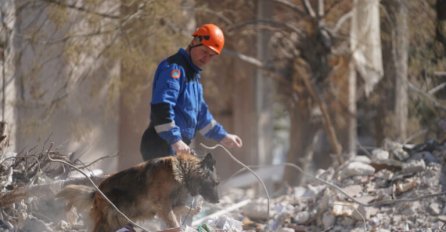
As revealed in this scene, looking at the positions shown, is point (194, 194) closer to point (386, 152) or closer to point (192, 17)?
point (386, 152)

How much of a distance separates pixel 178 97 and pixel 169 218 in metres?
1.11

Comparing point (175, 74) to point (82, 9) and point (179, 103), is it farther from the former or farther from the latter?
point (82, 9)

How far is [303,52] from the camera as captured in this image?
45.9ft

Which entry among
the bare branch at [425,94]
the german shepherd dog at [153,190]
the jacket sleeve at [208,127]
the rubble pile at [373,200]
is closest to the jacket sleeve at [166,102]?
the german shepherd dog at [153,190]

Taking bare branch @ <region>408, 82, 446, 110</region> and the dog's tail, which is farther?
bare branch @ <region>408, 82, 446, 110</region>

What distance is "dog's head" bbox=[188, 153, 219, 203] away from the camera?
614cm

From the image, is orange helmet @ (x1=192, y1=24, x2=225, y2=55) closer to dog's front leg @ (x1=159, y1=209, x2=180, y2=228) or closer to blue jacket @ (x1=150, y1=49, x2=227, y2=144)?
blue jacket @ (x1=150, y1=49, x2=227, y2=144)

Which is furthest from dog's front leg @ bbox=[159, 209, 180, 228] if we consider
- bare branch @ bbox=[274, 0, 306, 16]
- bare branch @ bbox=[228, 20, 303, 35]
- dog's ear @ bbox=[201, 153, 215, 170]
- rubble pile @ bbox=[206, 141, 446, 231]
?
bare branch @ bbox=[274, 0, 306, 16]

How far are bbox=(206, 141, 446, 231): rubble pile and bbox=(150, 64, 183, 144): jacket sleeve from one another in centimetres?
183

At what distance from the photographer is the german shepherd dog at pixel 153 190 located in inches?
236

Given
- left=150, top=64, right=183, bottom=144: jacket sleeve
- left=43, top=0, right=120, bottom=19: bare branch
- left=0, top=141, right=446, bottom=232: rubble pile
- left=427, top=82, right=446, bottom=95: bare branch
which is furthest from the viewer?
left=427, top=82, right=446, bottom=95: bare branch

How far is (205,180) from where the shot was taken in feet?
20.3

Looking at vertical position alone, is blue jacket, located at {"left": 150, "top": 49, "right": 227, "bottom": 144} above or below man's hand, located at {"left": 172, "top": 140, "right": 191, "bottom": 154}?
above

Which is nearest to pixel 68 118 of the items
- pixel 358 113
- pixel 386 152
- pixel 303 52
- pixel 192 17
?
pixel 192 17
